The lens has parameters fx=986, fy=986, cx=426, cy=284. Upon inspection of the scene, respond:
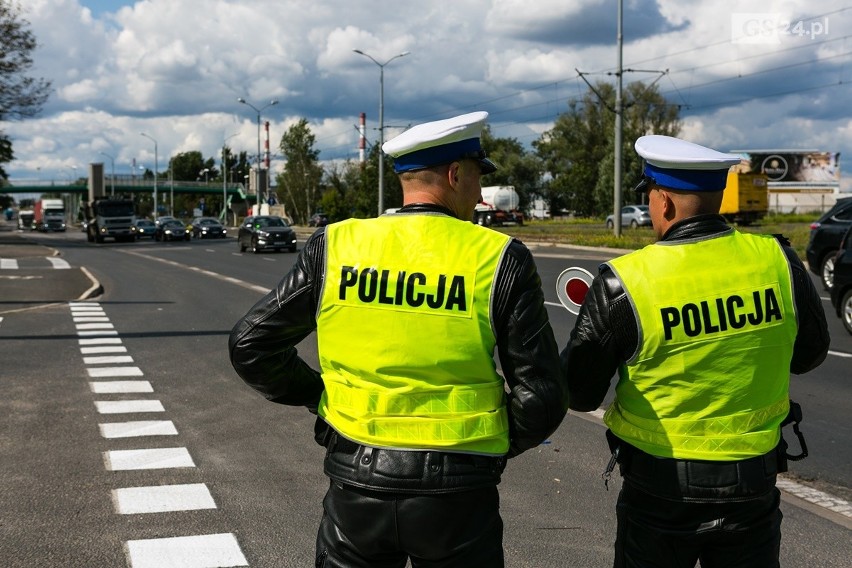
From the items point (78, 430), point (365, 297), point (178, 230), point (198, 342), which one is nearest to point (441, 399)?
point (365, 297)

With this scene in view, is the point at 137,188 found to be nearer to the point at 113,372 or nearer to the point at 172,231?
the point at 172,231

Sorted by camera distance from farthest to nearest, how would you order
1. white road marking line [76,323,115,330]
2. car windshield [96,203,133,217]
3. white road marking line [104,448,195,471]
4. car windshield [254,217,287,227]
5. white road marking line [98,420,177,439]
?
car windshield [96,203,133,217] < car windshield [254,217,287,227] < white road marking line [76,323,115,330] < white road marking line [98,420,177,439] < white road marking line [104,448,195,471]

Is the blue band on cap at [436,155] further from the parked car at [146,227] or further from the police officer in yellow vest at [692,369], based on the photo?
the parked car at [146,227]

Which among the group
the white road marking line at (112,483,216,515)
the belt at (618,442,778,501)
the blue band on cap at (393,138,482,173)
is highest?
the blue band on cap at (393,138,482,173)

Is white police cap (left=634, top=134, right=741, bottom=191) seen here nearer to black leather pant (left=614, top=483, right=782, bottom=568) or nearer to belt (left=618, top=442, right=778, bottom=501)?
belt (left=618, top=442, right=778, bottom=501)

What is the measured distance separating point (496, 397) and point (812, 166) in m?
97.6

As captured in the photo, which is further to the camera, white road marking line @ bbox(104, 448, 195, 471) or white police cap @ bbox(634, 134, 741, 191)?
white road marking line @ bbox(104, 448, 195, 471)

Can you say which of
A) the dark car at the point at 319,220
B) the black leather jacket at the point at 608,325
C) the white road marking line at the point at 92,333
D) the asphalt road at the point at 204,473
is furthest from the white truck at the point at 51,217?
the black leather jacket at the point at 608,325

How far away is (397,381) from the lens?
95.4 inches

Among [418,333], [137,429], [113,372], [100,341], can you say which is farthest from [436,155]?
[100,341]

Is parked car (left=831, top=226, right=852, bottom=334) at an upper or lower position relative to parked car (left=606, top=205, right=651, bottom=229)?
lower

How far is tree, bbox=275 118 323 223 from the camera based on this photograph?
86.6m

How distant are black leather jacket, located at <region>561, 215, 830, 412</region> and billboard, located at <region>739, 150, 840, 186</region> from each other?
308 ft

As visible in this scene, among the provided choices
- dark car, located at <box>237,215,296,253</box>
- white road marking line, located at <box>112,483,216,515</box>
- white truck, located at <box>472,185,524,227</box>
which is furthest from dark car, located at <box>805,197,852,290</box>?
white truck, located at <box>472,185,524,227</box>
